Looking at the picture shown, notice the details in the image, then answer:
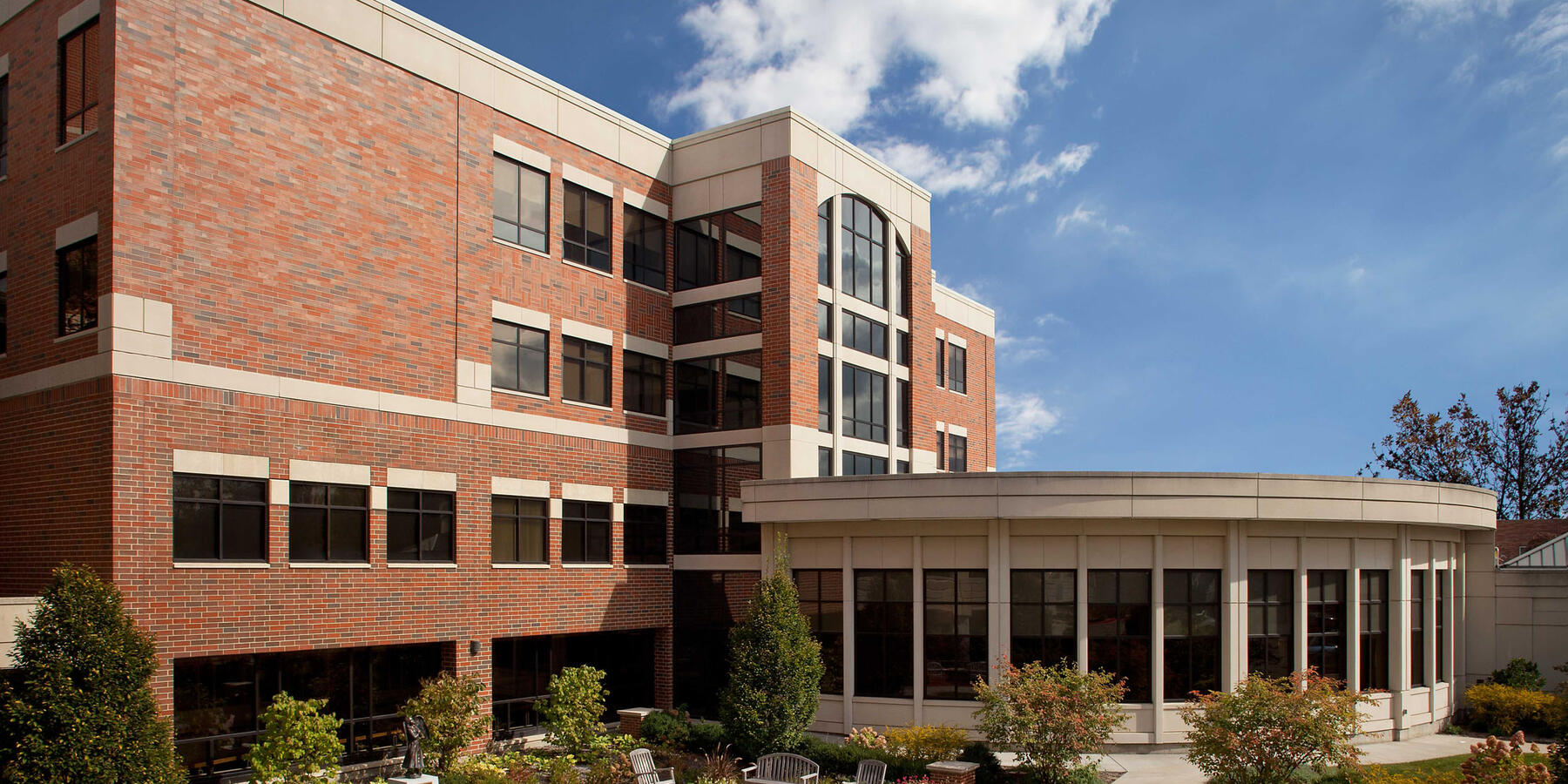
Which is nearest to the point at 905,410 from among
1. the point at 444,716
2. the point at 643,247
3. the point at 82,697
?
the point at 643,247

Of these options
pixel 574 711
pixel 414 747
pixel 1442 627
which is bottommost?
pixel 414 747

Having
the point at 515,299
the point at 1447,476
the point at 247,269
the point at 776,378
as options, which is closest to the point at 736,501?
the point at 776,378

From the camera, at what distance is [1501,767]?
1608 centimetres

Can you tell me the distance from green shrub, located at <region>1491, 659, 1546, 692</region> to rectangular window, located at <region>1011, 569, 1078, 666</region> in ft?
41.4

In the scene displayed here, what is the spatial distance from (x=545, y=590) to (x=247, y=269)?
923 centimetres

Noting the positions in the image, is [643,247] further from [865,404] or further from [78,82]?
[78,82]

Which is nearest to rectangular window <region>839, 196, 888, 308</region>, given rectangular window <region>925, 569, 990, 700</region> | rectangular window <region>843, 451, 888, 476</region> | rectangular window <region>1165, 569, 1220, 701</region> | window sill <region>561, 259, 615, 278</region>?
rectangular window <region>843, 451, 888, 476</region>

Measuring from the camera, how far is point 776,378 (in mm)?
26891

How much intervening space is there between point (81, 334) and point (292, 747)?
7.89 m

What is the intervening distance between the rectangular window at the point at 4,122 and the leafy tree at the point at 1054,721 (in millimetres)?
21289

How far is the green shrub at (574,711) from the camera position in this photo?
2139cm

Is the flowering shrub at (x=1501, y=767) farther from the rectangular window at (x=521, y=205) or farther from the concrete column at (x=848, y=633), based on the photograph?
the rectangular window at (x=521, y=205)

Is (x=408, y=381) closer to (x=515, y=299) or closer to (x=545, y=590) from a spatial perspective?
(x=515, y=299)

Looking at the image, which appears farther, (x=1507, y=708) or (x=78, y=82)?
(x=1507, y=708)
